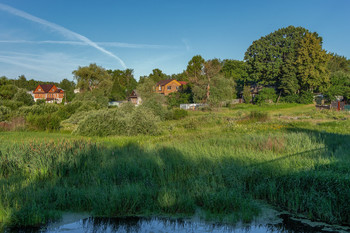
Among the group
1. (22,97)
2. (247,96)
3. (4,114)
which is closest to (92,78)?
(22,97)

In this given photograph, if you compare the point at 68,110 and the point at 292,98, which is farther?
the point at 292,98

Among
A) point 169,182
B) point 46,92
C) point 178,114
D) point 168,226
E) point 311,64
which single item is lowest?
point 168,226

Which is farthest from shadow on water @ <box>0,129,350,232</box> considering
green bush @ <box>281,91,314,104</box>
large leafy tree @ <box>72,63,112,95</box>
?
large leafy tree @ <box>72,63,112,95</box>

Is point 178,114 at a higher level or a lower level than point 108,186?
higher

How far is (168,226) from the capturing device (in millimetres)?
5570

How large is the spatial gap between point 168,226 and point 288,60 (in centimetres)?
4821

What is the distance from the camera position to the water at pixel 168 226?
5.40m

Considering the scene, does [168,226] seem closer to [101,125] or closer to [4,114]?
[101,125]

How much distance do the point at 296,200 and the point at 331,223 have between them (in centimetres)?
80

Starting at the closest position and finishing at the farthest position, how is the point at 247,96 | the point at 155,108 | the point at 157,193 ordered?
the point at 157,193
the point at 155,108
the point at 247,96

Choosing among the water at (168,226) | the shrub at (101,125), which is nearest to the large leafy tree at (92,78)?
the shrub at (101,125)

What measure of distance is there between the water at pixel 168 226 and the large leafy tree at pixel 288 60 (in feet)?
149

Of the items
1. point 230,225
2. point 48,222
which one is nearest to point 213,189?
point 230,225

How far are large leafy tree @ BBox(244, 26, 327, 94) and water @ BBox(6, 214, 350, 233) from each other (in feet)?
149
